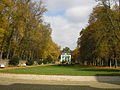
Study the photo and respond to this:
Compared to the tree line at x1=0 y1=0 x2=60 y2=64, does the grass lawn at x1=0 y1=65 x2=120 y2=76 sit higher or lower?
lower

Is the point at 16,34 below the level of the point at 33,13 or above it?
below

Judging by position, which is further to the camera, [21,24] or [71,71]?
[21,24]

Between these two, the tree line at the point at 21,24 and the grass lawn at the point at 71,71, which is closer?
the grass lawn at the point at 71,71

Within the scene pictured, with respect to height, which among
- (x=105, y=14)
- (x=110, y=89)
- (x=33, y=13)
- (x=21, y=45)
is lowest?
(x=110, y=89)

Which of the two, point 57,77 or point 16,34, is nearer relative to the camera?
point 57,77

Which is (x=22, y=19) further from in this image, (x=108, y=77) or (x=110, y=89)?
(x=110, y=89)

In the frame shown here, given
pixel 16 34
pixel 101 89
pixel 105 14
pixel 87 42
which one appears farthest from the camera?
pixel 87 42

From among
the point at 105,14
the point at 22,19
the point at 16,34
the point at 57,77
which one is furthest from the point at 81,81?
the point at 16,34

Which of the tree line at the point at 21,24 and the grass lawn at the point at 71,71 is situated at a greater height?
the tree line at the point at 21,24

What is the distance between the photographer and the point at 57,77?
61.5 ft

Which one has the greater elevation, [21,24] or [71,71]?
[21,24]

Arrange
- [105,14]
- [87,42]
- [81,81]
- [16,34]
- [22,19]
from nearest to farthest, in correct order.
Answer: [81,81] < [105,14] < [22,19] < [16,34] < [87,42]

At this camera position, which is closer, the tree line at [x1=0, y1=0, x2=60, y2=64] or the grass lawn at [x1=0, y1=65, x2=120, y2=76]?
the grass lawn at [x1=0, y1=65, x2=120, y2=76]

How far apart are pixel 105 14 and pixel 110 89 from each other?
18.7 metres
